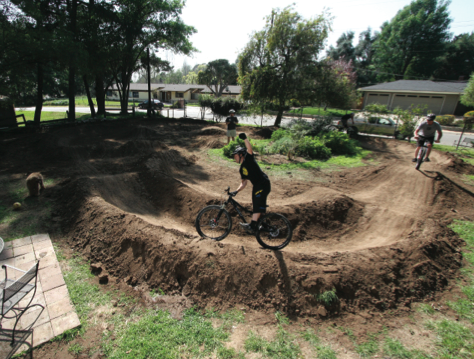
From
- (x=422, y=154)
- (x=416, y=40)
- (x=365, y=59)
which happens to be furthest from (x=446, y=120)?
(x=365, y=59)

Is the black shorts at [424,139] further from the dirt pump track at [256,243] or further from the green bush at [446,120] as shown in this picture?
the green bush at [446,120]

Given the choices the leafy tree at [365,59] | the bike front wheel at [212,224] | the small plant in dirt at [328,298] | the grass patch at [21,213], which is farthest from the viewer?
the leafy tree at [365,59]

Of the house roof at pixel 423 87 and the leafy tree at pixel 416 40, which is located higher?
the leafy tree at pixel 416 40

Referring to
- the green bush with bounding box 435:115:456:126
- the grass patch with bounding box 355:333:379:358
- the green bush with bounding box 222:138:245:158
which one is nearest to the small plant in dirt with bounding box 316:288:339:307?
the grass patch with bounding box 355:333:379:358

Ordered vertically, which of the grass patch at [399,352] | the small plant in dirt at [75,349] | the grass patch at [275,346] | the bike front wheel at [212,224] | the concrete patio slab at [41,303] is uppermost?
the bike front wheel at [212,224]

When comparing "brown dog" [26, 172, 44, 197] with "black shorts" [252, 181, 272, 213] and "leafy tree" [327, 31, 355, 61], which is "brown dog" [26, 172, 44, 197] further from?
"leafy tree" [327, 31, 355, 61]

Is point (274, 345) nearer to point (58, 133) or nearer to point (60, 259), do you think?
point (60, 259)

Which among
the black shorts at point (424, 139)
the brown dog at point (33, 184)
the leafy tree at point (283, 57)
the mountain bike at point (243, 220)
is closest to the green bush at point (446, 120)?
the leafy tree at point (283, 57)

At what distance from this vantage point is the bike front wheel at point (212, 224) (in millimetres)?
5422

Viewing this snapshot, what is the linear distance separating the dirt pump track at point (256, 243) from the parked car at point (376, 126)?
6.68 meters

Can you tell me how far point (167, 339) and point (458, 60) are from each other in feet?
211

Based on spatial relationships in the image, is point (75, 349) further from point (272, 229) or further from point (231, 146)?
point (231, 146)

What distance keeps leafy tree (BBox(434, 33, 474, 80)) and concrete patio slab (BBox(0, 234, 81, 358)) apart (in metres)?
61.8

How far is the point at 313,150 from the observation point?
13.3 meters
